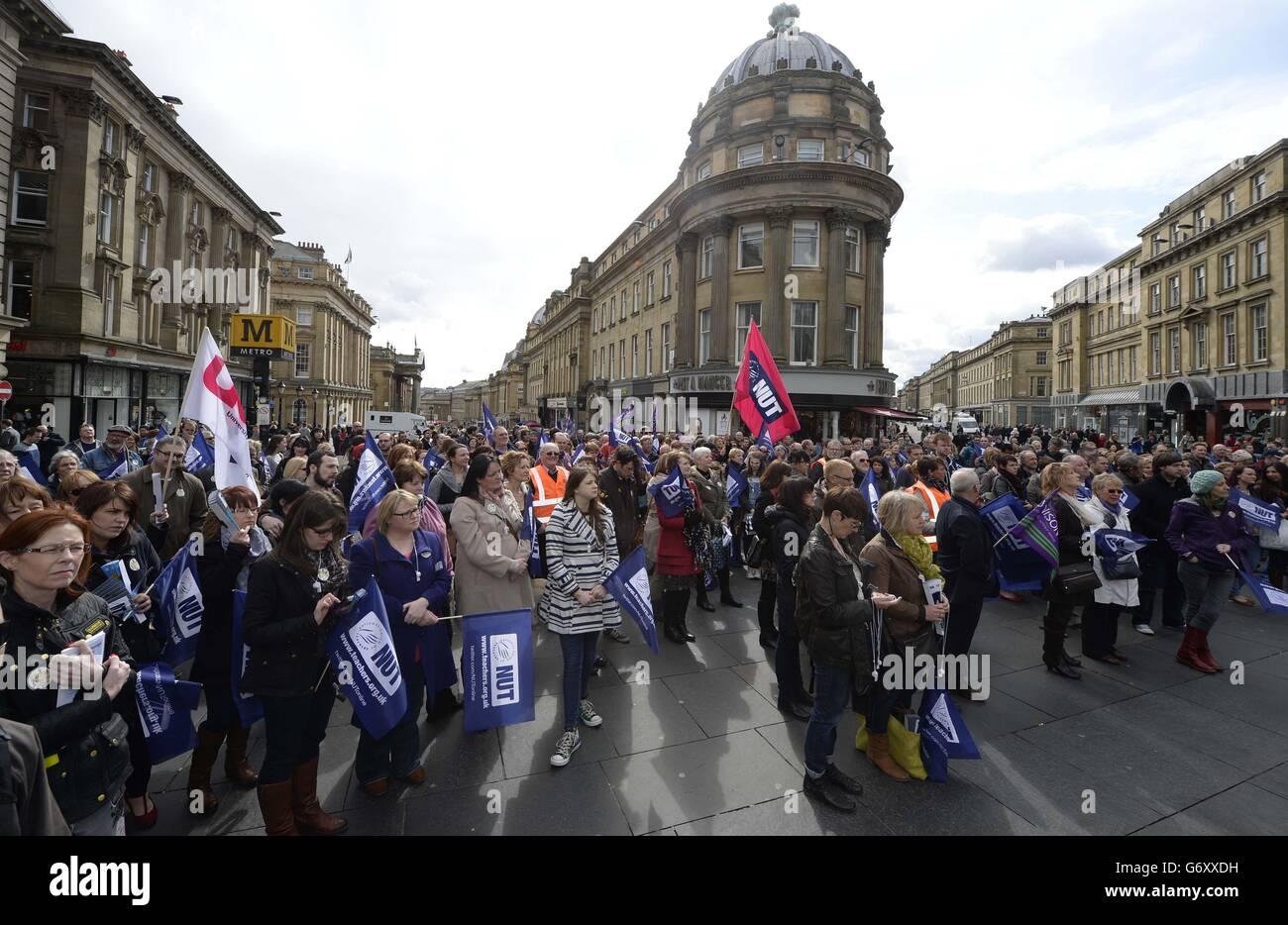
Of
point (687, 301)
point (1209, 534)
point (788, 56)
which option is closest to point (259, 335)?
point (687, 301)

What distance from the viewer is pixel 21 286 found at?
2269 cm

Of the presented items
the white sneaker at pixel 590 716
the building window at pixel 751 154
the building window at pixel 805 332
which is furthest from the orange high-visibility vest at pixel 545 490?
the building window at pixel 751 154

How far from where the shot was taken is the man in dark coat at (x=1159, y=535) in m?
6.92

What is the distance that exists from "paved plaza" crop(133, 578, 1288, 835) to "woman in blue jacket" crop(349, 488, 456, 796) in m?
0.20

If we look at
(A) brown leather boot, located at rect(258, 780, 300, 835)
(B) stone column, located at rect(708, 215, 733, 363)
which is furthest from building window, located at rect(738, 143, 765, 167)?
(A) brown leather boot, located at rect(258, 780, 300, 835)

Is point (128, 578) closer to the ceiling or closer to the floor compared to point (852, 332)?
closer to the floor

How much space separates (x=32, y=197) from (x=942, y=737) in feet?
115

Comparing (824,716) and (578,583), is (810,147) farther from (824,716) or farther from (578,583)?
(824,716)

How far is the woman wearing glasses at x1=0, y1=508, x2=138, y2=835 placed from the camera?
7.08 feet

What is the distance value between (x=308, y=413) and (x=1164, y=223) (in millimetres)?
76688

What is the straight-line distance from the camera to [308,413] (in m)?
62.1

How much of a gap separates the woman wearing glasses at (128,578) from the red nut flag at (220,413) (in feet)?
4.39

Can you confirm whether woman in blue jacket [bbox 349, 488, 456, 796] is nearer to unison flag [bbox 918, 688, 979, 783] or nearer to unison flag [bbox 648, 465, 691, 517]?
unison flag [bbox 648, 465, 691, 517]
